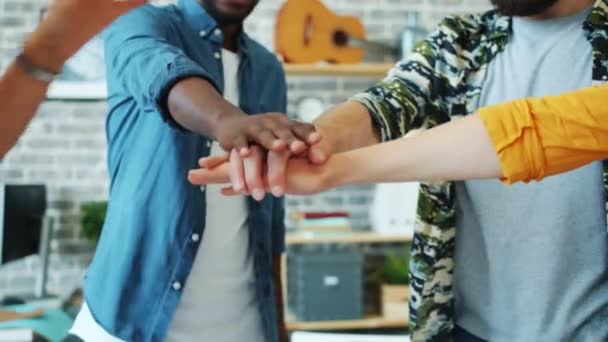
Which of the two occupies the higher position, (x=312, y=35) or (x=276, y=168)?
(x=312, y=35)

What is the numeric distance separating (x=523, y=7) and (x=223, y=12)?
0.59m

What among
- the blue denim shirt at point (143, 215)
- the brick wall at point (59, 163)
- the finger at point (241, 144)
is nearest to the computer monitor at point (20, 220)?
the brick wall at point (59, 163)

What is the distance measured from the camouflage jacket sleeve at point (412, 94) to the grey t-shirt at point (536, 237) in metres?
0.09

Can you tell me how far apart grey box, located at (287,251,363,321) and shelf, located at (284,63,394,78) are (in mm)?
796

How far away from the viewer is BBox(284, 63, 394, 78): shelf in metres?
2.93

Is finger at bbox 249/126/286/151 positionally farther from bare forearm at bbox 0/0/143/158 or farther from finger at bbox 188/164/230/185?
bare forearm at bbox 0/0/143/158

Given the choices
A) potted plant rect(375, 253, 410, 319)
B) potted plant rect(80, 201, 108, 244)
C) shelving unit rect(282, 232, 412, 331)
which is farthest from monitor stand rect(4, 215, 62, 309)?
potted plant rect(375, 253, 410, 319)

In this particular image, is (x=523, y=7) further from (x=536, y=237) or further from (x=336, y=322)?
(x=336, y=322)

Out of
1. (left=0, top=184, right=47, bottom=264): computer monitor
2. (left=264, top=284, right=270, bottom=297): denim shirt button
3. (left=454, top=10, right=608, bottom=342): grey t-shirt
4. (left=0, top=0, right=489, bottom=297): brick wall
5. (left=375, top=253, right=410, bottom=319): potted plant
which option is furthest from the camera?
(left=0, top=0, right=489, bottom=297): brick wall

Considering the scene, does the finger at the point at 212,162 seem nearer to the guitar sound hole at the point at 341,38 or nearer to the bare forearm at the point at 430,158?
the bare forearm at the point at 430,158

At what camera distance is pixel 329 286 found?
2910 millimetres

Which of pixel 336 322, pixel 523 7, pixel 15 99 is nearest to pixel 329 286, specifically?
pixel 336 322

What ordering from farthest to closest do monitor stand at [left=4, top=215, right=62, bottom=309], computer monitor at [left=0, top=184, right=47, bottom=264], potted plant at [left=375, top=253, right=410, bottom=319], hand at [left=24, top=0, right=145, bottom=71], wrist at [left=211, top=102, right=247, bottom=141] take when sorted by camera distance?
potted plant at [left=375, top=253, right=410, bottom=319], monitor stand at [left=4, top=215, right=62, bottom=309], computer monitor at [left=0, top=184, right=47, bottom=264], wrist at [left=211, top=102, right=247, bottom=141], hand at [left=24, top=0, right=145, bottom=71]

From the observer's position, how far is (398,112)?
112 centimetres
